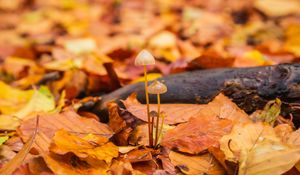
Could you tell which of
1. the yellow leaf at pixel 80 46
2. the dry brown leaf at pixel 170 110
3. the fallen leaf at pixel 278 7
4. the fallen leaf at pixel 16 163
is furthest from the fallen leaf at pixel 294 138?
the fallen leaf at pixel 278 7

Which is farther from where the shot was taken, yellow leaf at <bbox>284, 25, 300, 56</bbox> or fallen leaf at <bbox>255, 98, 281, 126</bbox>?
yellow leaf at <bbox>284, 25, 300, 56</bbox>

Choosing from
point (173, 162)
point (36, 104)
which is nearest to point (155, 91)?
point (173, 162)

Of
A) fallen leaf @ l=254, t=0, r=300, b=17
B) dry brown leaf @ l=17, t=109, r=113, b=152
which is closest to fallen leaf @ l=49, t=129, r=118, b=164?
dry brown leaf @ l=17, t=109, r=113, b=152

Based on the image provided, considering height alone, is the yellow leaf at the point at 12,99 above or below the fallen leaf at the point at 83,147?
below

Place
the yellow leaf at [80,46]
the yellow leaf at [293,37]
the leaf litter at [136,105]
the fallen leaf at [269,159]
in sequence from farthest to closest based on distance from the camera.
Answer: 1. the yellow leaf at [293,37]
2. the yellow leaf at [80,46]
3. the leaf litter at [136,105]
4. the fallen leaf at [269,159]

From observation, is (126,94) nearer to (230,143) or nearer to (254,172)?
(230,143)

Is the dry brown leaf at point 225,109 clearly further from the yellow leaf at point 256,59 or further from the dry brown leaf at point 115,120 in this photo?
the yellow leaf at point 256,59

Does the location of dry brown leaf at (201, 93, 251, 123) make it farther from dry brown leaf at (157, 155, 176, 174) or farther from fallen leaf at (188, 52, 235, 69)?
fallen leaf at (188, 52, 235, 69)
